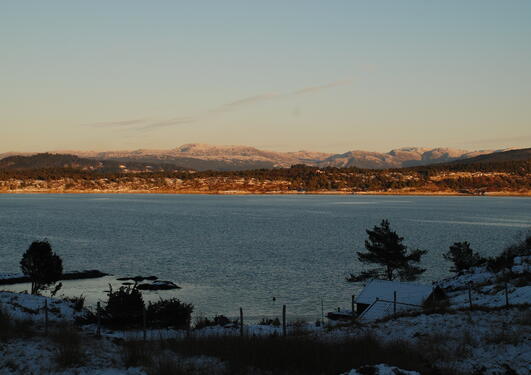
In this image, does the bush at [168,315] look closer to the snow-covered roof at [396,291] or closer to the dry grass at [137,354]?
the snow-covered roof at [396,291]

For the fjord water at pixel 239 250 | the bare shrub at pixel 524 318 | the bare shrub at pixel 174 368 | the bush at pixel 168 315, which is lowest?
the fjord water at pixel 239 250

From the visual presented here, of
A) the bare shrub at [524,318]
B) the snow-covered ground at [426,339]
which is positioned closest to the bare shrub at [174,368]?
the snow-covered ground at [426,339]

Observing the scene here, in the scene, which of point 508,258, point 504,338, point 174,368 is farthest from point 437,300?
point 174,368

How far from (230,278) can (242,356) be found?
140 ft

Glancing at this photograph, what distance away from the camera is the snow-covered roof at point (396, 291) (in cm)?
3756

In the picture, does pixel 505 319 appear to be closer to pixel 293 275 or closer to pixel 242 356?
pixel 242 356

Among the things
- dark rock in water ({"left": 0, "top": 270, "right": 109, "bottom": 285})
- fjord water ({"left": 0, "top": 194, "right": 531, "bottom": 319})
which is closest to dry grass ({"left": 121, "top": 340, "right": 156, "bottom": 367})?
fjord water ({"left": 0, "top": 194, "right": 531, "bottom": 319})

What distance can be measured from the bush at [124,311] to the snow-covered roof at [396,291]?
14675 millimetres

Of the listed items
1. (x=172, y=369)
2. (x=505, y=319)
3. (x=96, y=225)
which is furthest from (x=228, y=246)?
(x=172, y=369)

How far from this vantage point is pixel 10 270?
→ 6788 cm

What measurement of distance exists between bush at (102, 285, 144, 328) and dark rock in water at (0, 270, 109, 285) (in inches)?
1119

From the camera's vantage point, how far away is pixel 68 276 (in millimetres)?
62156

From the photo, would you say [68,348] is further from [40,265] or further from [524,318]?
[40,265]

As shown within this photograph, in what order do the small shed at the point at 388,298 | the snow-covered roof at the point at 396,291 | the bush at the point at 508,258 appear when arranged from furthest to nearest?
the bush at the point at 508,258 < the snow-covered roof at the point at 396,291 < the small shed at the point at 388,298
